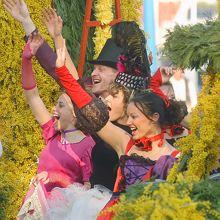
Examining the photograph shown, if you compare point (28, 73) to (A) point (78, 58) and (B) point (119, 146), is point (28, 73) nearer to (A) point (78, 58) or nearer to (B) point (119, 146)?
(B) point (119, 146)

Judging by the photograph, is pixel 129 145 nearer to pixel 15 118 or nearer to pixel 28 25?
pixel 28 25

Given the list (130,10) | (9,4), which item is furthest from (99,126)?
(130,10)

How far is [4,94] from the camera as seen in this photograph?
644 centimetres

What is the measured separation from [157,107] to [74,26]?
2393mm

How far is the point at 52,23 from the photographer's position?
16.8ft

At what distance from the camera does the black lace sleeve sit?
4586mm

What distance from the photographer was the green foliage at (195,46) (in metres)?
3.52

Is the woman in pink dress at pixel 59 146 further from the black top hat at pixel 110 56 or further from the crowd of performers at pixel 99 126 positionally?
the black top hat at pixel 110 56

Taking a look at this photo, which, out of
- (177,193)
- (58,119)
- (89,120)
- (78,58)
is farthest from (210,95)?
(78,58)

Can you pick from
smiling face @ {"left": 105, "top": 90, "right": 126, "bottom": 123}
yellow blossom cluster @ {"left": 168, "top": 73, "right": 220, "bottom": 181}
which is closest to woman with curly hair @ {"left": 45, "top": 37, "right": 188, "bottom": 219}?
smiling face @ {"left": 105, "top": 90, "right": 126, "bottom": 123}

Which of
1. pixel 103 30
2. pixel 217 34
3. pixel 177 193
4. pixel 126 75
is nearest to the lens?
pixel 177 193

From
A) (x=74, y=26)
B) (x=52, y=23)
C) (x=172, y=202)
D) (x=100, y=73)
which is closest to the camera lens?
(x=172, y=202)

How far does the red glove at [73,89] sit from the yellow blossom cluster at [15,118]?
1.89 meters

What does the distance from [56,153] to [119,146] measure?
3.04ft
